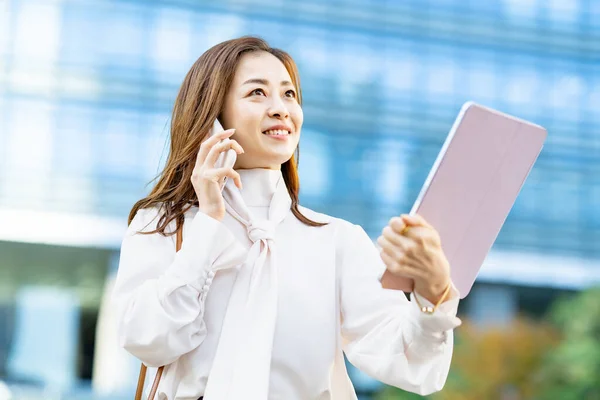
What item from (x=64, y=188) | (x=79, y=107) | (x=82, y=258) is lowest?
(x=82, y=258)

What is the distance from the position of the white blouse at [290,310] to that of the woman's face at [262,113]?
0.05 meters

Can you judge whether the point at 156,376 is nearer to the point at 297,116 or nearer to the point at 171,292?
the point at 171,292

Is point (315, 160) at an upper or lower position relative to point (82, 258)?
upper

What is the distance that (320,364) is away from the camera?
1.78m

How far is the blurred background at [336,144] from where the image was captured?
17984 millimetres

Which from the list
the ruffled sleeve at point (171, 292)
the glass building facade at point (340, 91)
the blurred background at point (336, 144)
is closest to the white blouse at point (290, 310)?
the ruffled sleeve at point (171, 292)

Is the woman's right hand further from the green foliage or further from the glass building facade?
the green foliage

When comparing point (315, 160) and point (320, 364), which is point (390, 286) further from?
point (315, 160)

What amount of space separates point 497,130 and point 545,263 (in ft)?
67.1

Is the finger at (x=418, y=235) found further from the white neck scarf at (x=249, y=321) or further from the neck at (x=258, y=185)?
the neck at (x=258, y=185)

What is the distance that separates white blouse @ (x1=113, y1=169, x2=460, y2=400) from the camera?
1.67 metres

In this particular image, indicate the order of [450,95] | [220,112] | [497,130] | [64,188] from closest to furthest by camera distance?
[497,130] → [220,112] → [64,188] → [450,95]

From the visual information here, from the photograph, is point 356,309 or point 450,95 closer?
point 356,309

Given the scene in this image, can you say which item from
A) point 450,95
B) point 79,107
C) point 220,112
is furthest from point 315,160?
point 220,112
